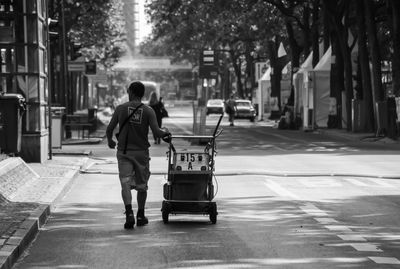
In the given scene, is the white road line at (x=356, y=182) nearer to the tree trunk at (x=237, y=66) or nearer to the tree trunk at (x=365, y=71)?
the tree trunk at (x=365, y=71)

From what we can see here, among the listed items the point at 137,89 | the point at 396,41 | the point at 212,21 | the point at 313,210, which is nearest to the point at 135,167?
the point at 137,89

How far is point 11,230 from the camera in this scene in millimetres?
10273

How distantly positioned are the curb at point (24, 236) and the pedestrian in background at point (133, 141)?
1.09m

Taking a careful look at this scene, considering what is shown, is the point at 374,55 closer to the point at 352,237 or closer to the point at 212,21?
the point at 212,21

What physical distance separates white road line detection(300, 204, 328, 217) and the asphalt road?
0.04 feet

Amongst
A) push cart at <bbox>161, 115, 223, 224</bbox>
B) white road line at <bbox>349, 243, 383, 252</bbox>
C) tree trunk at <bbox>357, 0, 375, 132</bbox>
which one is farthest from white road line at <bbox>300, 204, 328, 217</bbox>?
tree trunk at <bbox>357, 0, 375, 132</bbox>

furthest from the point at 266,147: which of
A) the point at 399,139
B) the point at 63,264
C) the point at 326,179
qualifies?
the point at 63,264

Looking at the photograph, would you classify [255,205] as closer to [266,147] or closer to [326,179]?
[326,179]

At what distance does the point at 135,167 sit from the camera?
11484mm

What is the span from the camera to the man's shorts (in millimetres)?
11414

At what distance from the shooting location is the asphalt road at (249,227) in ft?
30.1

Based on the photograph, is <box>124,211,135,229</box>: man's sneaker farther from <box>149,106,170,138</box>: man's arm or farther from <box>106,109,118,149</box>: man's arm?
<box>149,106,170,138</box>: man's arm

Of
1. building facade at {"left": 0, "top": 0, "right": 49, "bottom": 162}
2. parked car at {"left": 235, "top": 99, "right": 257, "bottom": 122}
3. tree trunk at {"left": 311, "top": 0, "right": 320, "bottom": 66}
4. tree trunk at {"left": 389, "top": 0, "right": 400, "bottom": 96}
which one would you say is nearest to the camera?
building facade at {"left": 0, "top": 0, "right": 49, "bottom": 162}

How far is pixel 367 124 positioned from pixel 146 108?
30174 mm
